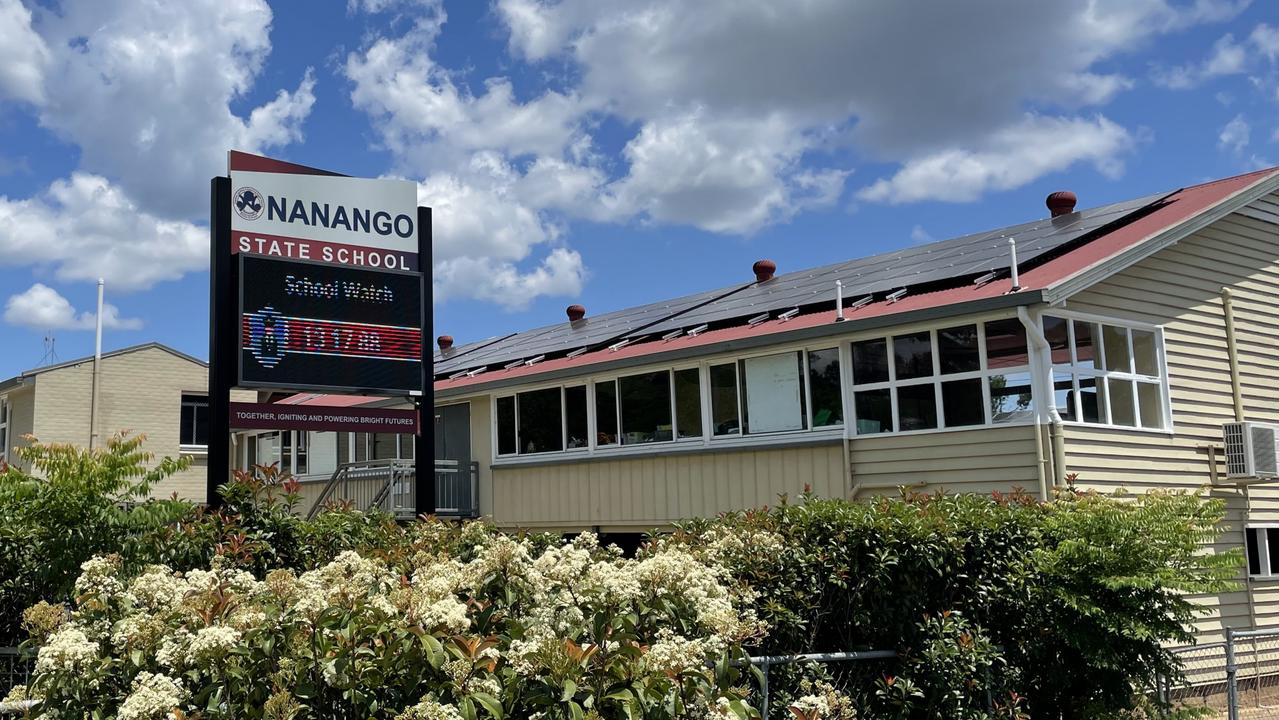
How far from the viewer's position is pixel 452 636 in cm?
462

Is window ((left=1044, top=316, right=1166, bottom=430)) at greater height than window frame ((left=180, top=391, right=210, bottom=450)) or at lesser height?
lesser

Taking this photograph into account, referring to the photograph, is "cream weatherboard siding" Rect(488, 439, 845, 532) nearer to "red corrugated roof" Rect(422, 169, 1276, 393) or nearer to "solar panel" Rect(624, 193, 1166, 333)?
"red corrugated roof" Rect(422, 169, 1276, 393)

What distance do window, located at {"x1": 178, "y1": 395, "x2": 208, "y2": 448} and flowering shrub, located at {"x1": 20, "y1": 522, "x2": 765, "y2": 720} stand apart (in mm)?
28628

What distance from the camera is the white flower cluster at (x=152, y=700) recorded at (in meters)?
4.22

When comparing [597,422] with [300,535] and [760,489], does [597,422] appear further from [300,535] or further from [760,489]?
[300,535]

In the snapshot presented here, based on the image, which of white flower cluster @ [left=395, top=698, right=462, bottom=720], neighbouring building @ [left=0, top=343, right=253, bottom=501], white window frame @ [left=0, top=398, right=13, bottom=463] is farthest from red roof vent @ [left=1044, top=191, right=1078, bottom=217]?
white window frame @ [left=0, top=398, right=13, bottom=463]

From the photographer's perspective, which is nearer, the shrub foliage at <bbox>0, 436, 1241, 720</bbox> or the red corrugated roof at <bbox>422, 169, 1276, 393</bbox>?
the shrub foliage at <bbox>0, 436, 1241, 720</bbox>

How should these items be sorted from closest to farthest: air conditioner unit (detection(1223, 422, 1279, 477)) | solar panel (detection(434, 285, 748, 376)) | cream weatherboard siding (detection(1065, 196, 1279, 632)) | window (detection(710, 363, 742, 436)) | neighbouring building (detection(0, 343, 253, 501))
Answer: cream weatherboard siding (detection(1065, 196, 1279, 632)) < air conditioner unit (detection(1223, 422, 1279, 477)) < window (detection(710, 363, 742, 436)) < solar panel (detection(434, 285, 748, 376)) < neighbouring building (detection(0, 343, 253, 501))

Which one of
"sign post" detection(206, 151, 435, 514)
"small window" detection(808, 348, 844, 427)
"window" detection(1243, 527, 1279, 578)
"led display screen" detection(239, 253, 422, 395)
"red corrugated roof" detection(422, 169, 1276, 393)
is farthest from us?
"window" detection(1243, 527, 1279, 578)

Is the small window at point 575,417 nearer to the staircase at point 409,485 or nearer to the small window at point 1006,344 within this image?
the staircase at point 409,485

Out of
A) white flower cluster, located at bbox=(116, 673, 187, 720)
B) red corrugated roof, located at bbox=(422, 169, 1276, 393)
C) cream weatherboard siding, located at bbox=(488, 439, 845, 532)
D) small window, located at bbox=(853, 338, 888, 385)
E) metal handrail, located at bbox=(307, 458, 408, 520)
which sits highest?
red corrugated roof, located at bbox=(422, 169, 1276, 393)

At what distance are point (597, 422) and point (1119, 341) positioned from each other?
320 inches

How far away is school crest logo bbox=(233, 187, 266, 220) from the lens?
43.0 feet

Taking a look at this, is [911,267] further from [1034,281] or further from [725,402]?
[1034,281]
